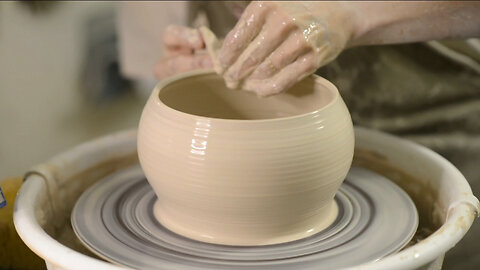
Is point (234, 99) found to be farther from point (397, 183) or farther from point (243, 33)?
point (397, 183)

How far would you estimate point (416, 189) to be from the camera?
1263 mm

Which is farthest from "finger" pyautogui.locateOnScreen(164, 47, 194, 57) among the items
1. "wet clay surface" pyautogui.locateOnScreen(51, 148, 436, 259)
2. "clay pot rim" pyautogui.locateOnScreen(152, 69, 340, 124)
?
"wet clay surface" pyautogui.locateOnScreen(51, 148, 436, 259)

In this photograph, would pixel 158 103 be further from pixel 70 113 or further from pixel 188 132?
pixel 70 113

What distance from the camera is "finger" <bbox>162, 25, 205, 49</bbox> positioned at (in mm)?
1271

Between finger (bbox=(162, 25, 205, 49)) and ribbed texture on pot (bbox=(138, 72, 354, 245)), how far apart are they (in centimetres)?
26

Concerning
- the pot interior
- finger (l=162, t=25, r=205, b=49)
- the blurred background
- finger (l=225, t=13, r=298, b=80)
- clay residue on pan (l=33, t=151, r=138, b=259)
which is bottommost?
the blurred background

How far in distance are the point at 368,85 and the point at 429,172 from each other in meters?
0.40

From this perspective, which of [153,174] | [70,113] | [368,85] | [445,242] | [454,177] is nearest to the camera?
[445,242]

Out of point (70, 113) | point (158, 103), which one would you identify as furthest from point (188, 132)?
point (70, 113)

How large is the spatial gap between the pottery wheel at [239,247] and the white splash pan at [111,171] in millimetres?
53

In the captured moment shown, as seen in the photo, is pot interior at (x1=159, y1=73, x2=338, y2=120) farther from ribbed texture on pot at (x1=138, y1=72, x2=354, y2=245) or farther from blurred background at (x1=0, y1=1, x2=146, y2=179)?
blurred background at (x1=0, y1=1, x2=146, y2=179)

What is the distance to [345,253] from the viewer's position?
99cm

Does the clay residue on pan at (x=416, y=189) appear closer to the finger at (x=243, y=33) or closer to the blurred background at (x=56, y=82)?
the finger at (x=243, y=33)

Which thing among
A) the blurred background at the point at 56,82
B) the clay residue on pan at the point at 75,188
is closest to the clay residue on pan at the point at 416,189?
the clay residue on pan at the point at 75,188
